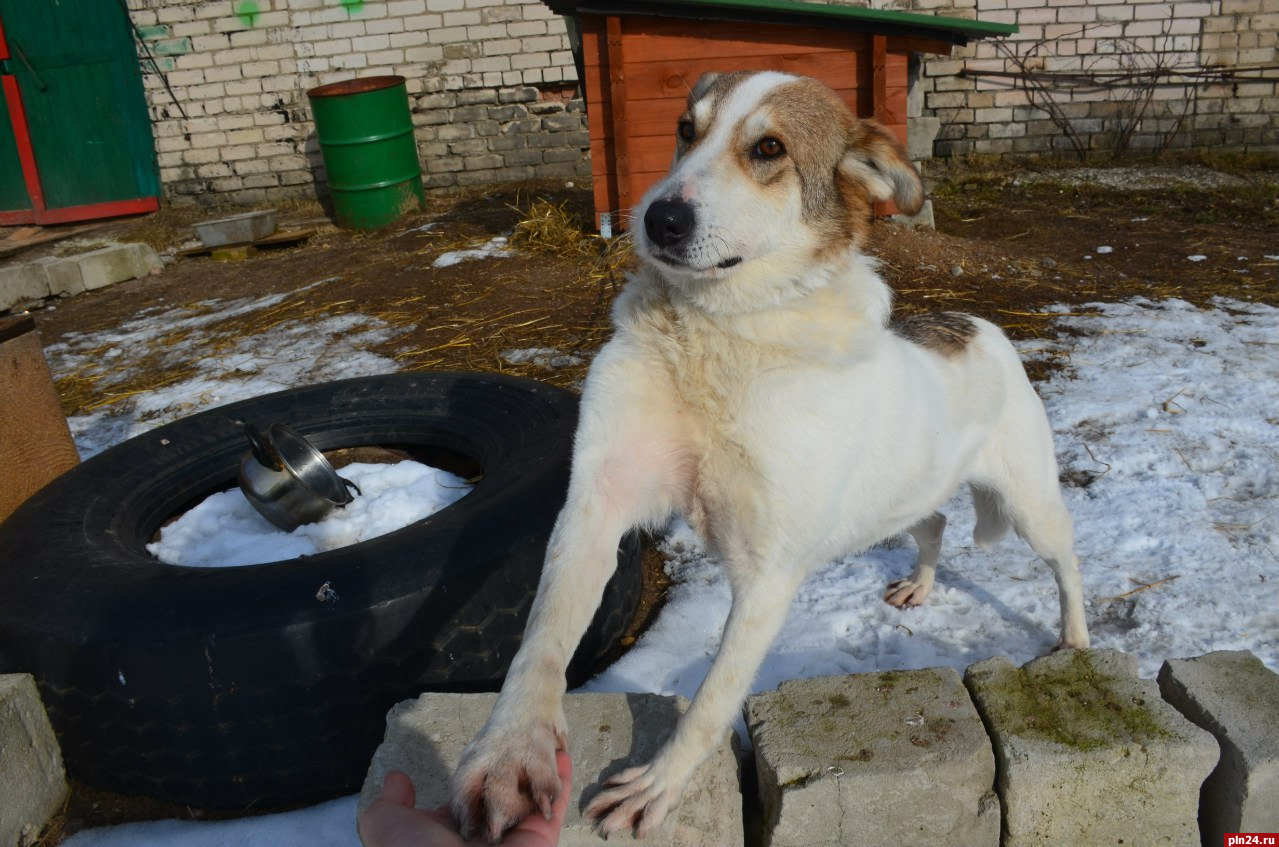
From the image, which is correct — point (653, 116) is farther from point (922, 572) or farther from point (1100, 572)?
point (1100, 572)

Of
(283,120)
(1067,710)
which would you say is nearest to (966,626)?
(1067,710)

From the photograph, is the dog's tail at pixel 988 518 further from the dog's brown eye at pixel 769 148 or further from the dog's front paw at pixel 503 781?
the dog's front paw at pixel 503 781

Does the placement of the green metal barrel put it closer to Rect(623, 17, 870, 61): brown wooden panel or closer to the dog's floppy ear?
Rect(623, 17, 870, 61): brown wooden panel

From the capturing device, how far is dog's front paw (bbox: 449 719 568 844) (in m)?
1.62

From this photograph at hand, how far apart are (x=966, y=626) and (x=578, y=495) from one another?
1640 millimetres

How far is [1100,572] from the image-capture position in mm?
3199

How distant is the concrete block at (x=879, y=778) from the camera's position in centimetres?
194

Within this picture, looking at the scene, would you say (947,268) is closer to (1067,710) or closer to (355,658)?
(1067,710)

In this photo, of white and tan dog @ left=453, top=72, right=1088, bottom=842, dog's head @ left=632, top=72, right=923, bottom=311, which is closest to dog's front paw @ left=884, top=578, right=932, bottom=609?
white and tan dog @ left=453, top=72, right=1088, bottom=842

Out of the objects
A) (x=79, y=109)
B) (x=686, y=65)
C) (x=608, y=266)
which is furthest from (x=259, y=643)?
(x=79, y=109)

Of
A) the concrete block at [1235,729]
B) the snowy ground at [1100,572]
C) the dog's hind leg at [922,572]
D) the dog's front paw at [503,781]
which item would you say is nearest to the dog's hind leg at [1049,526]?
the snowy ground at [1100,572]

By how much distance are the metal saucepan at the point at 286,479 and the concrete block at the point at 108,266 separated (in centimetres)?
653

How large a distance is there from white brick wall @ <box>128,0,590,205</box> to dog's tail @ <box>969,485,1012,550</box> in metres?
8.93

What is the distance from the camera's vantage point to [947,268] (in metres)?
6.68
